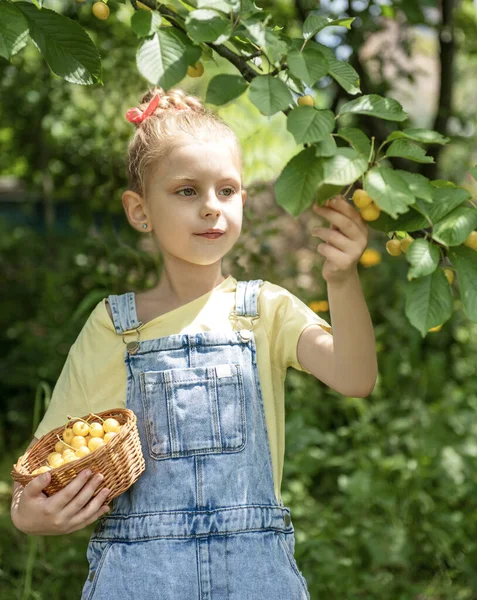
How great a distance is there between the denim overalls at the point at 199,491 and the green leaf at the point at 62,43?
57cm

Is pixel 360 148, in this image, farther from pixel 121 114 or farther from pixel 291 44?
pixel 121 114

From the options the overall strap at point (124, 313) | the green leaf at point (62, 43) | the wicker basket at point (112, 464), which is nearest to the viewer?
the green leaf at point (62, 43)

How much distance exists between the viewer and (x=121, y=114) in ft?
14.3

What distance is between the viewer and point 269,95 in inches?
46.8

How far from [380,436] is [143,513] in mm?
1990

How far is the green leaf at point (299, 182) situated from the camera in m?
1.18

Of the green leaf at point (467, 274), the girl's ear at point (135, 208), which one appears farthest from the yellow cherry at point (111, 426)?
the green leaf at point (467, 274)

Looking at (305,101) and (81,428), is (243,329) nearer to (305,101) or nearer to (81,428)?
(81,428)

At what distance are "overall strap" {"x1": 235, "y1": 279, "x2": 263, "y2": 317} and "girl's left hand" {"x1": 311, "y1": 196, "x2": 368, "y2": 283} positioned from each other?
13.5 inches

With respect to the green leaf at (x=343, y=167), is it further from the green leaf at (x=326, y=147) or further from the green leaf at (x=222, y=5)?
the green leaf at (x=222, y=5)

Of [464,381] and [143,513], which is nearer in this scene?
[143,513]

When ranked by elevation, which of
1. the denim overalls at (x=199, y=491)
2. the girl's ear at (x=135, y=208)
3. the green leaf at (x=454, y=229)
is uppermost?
the green leaf at (x=454, y=229)

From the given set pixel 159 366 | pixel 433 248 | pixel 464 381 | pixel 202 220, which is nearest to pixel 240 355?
pixel 159 366

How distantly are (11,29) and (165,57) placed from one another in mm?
284
